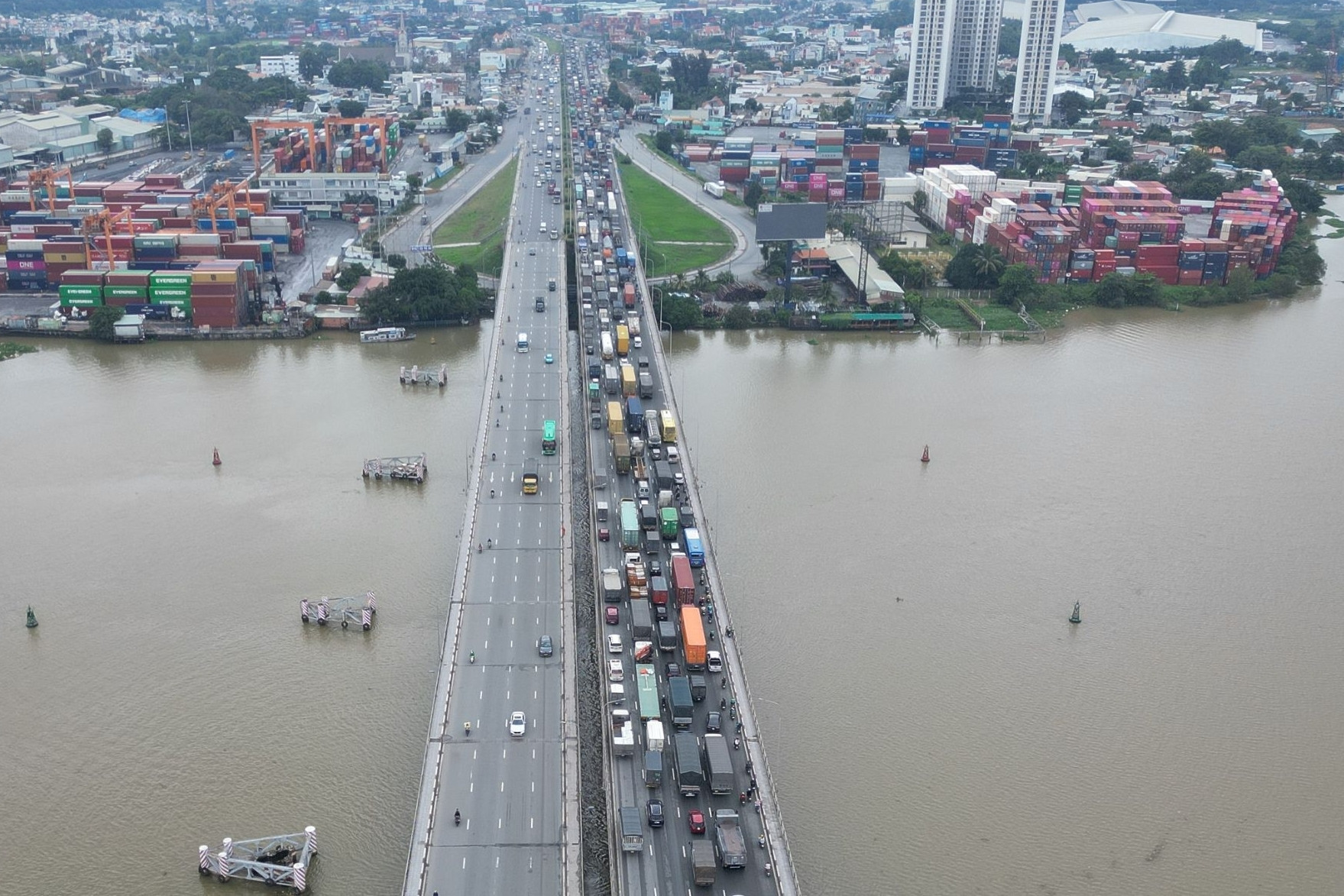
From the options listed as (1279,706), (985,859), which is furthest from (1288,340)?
(985,859)

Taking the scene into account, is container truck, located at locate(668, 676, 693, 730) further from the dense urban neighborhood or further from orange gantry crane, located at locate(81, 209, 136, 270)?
orange gantry crane, located at locate(81, 209, 136, 270)

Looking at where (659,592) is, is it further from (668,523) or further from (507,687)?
(507,687)

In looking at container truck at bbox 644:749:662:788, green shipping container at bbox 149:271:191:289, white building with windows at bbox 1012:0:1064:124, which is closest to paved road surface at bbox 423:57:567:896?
container truck at bbox 644:749:662:788

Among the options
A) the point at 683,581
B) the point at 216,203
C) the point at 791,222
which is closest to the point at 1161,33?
the point at 791,222

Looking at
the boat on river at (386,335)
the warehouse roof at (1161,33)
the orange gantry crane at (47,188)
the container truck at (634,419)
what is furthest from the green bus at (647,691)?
the warehouse roof at (1161,33)

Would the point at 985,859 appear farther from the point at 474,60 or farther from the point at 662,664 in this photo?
the point at 474,60

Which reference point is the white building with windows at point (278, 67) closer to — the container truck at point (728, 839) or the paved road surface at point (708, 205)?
the paved road surface at point (708, 205)
